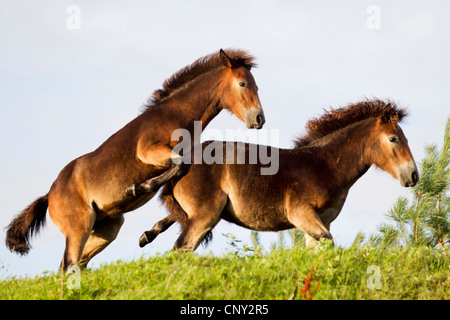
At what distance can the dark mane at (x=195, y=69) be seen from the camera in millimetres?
8953

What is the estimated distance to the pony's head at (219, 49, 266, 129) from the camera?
8.47 m

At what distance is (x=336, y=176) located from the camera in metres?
8.99

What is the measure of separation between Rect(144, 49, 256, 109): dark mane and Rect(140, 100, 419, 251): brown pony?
1.09 m

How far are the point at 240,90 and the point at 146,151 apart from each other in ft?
5.40

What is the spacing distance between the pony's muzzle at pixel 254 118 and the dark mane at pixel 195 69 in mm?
879

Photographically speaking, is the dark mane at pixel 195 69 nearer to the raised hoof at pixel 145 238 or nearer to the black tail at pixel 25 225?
the raised hoof at pixel 145 238

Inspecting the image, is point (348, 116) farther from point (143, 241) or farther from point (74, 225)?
point (74, 225)

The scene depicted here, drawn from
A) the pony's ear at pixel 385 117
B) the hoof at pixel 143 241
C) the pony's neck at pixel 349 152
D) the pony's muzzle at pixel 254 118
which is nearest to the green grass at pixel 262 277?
the hoof at pixel 143 241

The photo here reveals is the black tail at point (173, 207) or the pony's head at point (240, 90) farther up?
the pony's head at point (240, 90)

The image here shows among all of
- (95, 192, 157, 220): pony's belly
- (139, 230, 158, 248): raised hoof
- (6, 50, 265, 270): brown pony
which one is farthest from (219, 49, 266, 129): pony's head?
(139, 230, 158, 248): raised hoof

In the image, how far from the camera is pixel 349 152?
30.1 ft

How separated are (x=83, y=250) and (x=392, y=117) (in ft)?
17.6
